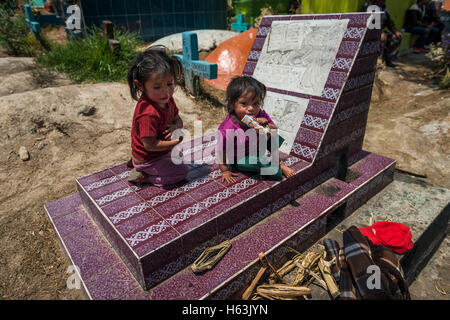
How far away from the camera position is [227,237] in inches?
97.5

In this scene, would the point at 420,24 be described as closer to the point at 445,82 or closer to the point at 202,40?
the point at 445,82

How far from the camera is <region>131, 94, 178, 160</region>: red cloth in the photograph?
2.35m

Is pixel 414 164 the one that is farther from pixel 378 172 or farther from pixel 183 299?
pixel 183 299

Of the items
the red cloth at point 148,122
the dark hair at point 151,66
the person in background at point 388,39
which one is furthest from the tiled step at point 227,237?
the person in background at point 388,39

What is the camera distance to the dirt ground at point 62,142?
9.16 feet

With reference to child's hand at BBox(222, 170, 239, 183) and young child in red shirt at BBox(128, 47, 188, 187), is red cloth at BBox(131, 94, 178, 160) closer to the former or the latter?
young child in red shirt at BBox(128, 47, 188, 187)

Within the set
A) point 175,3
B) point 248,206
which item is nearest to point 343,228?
point 248,206

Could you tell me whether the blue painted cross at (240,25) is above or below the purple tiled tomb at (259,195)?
above

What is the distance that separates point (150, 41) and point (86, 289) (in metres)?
9.40

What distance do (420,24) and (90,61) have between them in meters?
10.2

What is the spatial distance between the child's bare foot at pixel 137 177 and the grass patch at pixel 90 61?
4283mm

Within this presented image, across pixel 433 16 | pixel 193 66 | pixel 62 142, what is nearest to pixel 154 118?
pixel 62 142

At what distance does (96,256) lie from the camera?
7.86 feet

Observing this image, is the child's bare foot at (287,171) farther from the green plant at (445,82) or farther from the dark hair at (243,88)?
the green plant at (445,82)
